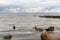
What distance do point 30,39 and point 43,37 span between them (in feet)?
10.8

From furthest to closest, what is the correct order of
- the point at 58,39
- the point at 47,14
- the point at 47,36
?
the point at 47,14, the point at 58,39, the point at 47,36

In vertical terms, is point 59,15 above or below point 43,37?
below

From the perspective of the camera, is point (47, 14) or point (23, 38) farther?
point (47, 14)

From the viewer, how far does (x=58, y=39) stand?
53.5 feet

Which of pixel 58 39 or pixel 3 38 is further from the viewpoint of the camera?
pixel 3 38

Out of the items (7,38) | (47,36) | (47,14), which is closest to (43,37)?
(47,36)

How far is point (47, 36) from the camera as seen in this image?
603 inches

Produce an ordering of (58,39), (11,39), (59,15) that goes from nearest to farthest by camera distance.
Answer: (58,39), (11,39), (59,15)

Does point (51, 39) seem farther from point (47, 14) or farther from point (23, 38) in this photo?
point (47, 14)

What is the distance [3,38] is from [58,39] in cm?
555

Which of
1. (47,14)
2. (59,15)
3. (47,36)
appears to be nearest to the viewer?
(47,36)

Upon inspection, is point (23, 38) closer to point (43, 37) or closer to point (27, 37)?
point (27, 37)

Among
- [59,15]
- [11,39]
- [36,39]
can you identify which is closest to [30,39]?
[36,39]

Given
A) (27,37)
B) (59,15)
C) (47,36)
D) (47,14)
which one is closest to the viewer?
(47,36)
